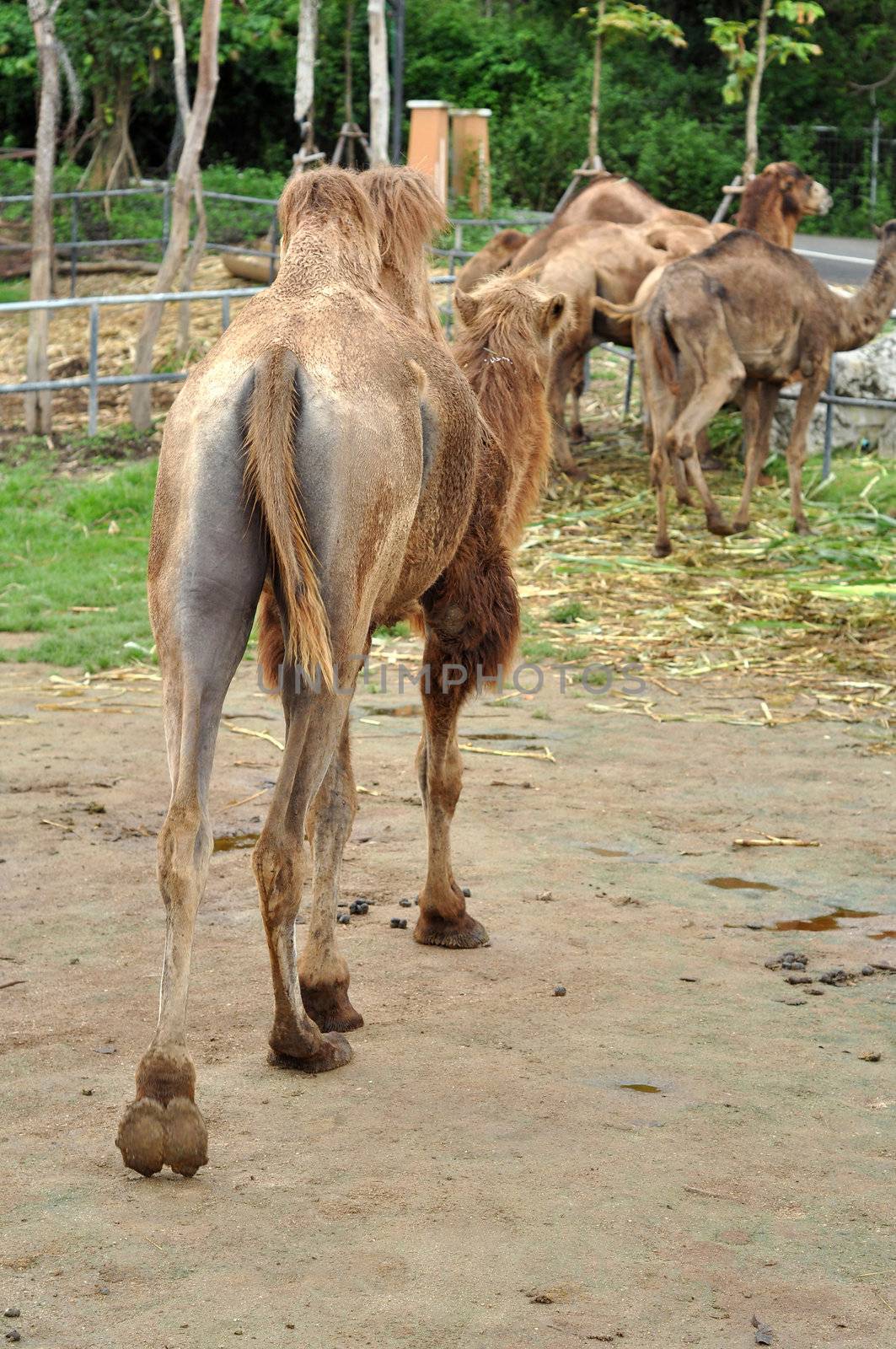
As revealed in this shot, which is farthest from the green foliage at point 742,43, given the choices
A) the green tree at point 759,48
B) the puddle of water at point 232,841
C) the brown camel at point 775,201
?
the puddle of water at point 232,841

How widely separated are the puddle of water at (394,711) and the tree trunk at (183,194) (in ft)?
21.1

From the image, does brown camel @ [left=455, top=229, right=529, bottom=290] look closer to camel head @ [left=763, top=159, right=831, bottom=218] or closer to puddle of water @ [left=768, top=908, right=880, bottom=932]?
camel head @ [left=763, top=159, right=831, bottom=218]

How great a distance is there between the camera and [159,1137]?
3.24 m

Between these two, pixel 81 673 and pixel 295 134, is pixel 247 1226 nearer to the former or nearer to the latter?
pixel 81 673

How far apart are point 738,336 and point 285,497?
8322 millimetres

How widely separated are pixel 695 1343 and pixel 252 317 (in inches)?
94.8

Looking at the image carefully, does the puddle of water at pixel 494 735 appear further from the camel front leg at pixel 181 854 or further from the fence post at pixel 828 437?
the fence post at pixel 828 437

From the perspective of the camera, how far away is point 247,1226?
312 cm

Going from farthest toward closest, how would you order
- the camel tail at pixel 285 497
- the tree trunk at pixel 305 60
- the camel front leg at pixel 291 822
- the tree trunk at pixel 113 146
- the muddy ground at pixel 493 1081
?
1. the tree trunk at pixel 113 146
2. the tree trunk at pixel 305 60
3. the camel front leg at pixel 291 822
4. the camel tail at pixel 285 497
5. the muddy ground at pixel 493 1081

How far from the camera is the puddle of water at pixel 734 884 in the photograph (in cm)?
546

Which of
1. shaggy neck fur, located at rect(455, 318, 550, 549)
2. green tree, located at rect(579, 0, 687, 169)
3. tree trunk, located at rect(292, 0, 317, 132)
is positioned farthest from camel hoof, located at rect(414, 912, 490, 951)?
green tree, located at rect(579, 0, 687, 169)

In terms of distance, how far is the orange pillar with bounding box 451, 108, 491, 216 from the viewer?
25.2m

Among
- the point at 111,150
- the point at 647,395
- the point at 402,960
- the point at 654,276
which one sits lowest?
the point at 402,960

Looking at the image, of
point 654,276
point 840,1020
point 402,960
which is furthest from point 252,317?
point 654,276
